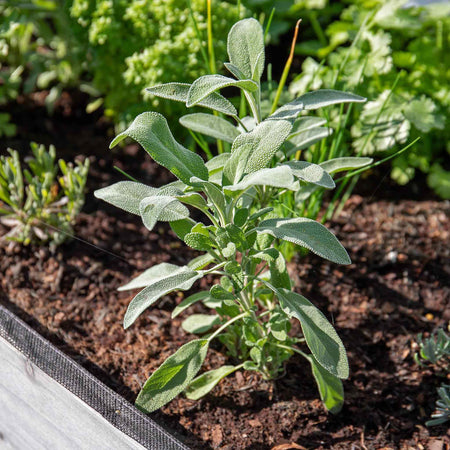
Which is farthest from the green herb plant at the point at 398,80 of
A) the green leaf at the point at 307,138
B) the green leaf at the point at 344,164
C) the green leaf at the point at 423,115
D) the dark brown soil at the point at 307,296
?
the green leaf at the point at 344,164

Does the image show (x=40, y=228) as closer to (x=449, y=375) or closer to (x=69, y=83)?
(x=69, y=83)

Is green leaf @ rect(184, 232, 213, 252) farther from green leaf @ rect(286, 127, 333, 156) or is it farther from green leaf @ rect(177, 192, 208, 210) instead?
green leaf @ rect(286, 127, 333, 156)

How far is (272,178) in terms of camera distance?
0.92m

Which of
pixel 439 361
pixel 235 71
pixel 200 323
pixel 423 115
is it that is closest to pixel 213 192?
pixel 235 71

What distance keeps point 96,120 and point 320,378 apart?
1582 millimetres

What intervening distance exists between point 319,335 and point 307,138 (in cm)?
55

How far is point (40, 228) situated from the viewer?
1753mm

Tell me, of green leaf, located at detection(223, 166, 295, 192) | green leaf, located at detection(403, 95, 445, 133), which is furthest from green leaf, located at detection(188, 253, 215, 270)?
green leaf, located at detection(403, 95, 445, 133)

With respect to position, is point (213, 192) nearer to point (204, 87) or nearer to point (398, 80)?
point (204, 87)

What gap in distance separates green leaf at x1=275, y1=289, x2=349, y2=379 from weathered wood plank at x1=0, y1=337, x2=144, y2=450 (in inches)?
17.0

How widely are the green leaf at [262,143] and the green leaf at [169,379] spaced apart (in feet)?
1.51

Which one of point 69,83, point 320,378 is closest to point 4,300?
point 320,378

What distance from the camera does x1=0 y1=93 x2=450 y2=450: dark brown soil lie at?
1.33 meters

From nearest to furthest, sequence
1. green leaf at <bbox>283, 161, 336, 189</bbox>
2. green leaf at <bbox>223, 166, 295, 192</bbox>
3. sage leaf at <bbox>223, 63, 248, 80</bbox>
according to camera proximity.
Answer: green leaf at <bbox>223, 166, 295, 192</bbox> < green leaf at <bbox>283, 161, 336, 189</bbox> < sage leaf at <bbox>223, 63, 248, 80</bbox>
